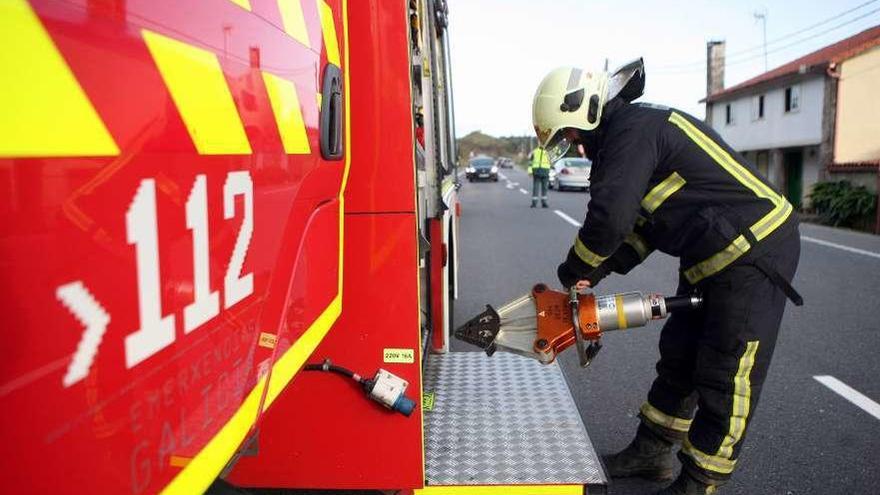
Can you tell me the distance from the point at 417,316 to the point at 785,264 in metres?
1.61

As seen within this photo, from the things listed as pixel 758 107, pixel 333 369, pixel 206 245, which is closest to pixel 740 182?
pixel 333 369

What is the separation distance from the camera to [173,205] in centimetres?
102

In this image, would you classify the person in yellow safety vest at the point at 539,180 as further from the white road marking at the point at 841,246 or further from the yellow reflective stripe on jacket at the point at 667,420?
the yellow reflective stripe on jacket at the point at 667,420

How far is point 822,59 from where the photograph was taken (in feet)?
94.9

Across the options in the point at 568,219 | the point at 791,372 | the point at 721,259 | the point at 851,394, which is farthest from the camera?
the point at 568,219

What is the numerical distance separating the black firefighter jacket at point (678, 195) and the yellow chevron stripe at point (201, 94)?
181cm

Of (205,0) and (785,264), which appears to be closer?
(205,0)

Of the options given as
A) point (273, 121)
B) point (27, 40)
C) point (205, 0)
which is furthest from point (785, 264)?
point (27, 40)

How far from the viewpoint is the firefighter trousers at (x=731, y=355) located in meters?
2.87

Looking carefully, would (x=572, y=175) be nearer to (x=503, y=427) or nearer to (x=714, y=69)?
(x=714, y=69)

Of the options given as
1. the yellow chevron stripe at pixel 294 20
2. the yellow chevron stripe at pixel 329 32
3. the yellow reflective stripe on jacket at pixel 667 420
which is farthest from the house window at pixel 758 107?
the yellow chevron stripe at pixel 294 20

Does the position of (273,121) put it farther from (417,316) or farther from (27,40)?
(417,316)

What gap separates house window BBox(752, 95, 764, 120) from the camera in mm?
32781

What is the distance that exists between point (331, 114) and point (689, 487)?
86.8 inches
